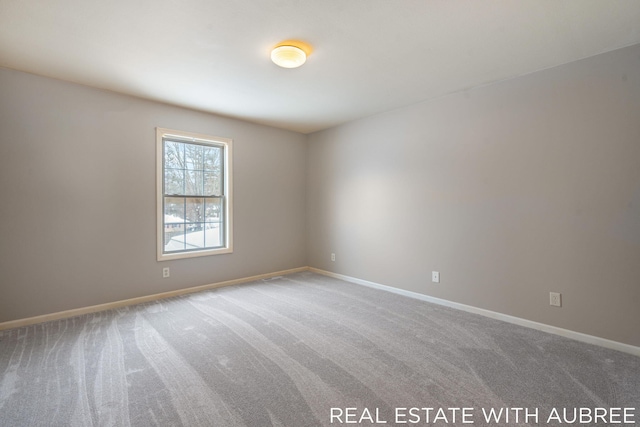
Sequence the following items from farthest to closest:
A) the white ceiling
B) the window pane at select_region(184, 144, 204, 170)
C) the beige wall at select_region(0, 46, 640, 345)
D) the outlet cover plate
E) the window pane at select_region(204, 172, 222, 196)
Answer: the window pane at select_region(204, 172, 222, 196) → the window pane at select_region(184, 144, 204, 170) → the outlet cover plate → the beige wall at select_region(0, 46, 640, 345) → the white ceiling

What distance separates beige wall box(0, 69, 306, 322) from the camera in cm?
290

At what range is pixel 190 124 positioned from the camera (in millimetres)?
4082

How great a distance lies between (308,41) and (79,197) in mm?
2978

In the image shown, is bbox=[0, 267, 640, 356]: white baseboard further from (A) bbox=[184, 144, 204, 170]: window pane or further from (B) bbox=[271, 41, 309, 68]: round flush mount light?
(B) bbox=[271, 41, 309, 68]: round flush mount light

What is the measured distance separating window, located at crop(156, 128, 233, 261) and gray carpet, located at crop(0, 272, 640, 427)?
1097mm

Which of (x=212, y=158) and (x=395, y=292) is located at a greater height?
(x=212, y=158)

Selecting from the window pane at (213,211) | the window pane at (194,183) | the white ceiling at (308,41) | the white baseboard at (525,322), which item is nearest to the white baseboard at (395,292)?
the white baseboard at (525,322)

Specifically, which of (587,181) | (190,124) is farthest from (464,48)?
(190,124)

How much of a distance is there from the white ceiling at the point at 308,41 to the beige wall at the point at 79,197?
293 millimetres

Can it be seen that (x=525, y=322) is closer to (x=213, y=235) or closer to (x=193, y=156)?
(x=213, y=235)

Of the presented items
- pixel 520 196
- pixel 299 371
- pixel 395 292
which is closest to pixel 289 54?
pixel 299 371

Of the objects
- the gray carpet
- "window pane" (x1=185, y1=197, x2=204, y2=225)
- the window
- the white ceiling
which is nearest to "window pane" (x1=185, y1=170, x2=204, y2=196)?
the window

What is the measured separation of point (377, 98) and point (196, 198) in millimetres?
2844

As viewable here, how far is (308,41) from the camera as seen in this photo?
93.6 inches
